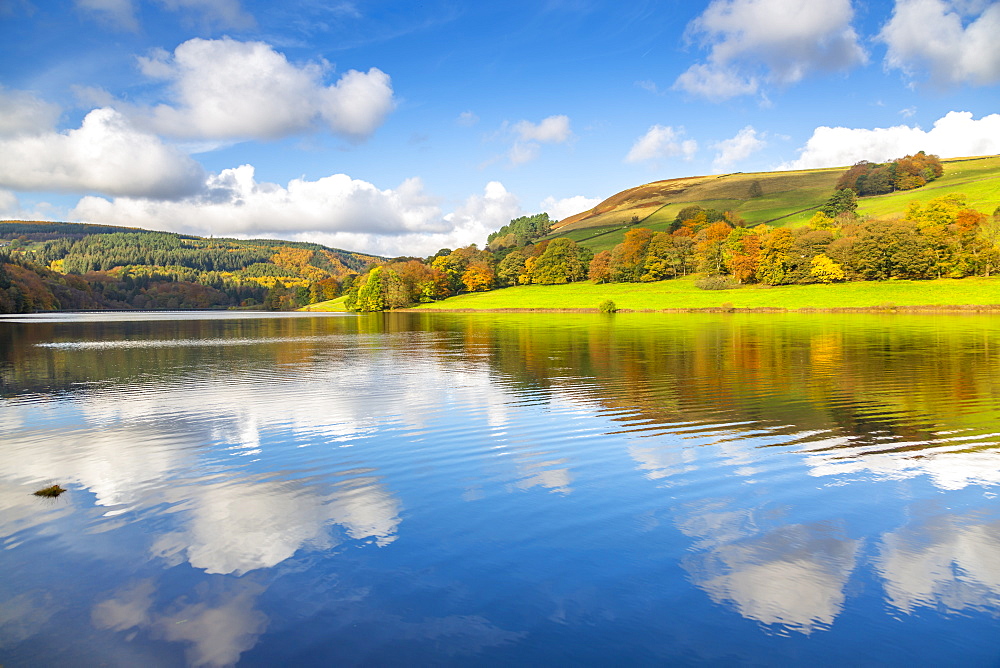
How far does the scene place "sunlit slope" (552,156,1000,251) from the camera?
129750 mm

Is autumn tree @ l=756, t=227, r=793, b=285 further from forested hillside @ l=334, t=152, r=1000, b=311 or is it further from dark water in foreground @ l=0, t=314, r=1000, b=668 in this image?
dark water in foreground @ l=0, t=314, r=1000, b=668

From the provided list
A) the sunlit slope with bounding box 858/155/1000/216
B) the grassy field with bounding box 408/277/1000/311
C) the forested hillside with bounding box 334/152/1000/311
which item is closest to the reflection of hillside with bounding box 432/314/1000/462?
the grassy field with bounding box 408/277/1000/311

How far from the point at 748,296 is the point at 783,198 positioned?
83.2 meters

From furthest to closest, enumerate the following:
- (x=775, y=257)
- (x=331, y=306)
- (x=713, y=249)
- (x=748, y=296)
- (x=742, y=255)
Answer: (x=331, y=306) < (x=713, y=249) < (x=742, y=255) < (x=775, y=257) < (x=748, y=296)

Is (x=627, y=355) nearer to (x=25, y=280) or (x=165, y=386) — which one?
(x=165, y=386)

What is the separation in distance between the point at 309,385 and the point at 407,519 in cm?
1621

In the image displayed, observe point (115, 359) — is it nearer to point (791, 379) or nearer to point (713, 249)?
point (791, 379)

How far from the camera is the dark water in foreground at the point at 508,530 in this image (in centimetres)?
627

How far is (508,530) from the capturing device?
9.04 meters

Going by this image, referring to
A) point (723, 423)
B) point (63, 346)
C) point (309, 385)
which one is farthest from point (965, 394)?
point (63, 346)

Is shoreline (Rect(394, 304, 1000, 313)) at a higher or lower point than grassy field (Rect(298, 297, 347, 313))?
lower

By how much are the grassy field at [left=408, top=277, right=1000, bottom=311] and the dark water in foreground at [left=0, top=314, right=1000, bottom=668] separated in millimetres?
70996

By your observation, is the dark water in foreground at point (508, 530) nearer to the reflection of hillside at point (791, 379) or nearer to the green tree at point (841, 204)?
the reflection of hillside at point (791, 379)

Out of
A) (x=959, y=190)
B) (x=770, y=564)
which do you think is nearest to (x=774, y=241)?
(x=959, y=190)
